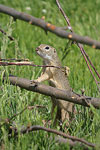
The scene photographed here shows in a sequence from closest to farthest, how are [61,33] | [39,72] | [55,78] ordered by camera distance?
[61,33]
[55,78]
[39,72]

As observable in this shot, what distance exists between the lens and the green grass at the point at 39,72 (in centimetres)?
229

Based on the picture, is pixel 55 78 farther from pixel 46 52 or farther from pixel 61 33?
pixel 61 33

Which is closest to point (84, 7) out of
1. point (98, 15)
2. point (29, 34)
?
point (98, 15)

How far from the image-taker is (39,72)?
348cm

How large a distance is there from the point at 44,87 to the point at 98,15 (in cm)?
425

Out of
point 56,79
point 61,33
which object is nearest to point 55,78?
point 56,79

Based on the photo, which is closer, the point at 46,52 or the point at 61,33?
the point at 61,33

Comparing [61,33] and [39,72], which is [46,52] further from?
[61,33]

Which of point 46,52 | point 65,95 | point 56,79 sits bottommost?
point 65,95

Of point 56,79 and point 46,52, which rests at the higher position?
point 46,52

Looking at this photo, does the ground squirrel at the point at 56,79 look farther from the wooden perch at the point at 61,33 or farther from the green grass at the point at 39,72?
the wooden perch at the point at 61,33

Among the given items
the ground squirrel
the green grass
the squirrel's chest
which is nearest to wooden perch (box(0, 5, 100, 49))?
the green grass

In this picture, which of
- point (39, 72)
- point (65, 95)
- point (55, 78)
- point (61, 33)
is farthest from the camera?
point (39, 72)

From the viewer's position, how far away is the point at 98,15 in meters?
6.34
